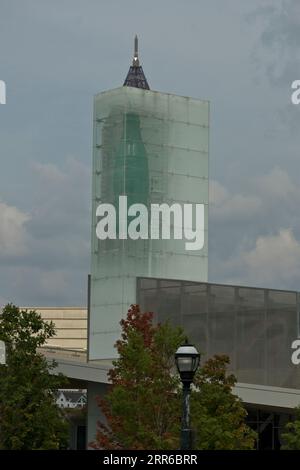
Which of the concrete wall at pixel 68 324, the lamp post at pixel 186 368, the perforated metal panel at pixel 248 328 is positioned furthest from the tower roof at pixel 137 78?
the lamp post at pixel 186 368

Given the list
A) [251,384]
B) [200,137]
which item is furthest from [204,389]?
[200,137]

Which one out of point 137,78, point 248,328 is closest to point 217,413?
point 248,328

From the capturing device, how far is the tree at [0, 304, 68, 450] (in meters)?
44.2

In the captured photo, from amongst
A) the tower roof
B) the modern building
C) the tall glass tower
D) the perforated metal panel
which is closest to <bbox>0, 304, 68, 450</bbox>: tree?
the modern building

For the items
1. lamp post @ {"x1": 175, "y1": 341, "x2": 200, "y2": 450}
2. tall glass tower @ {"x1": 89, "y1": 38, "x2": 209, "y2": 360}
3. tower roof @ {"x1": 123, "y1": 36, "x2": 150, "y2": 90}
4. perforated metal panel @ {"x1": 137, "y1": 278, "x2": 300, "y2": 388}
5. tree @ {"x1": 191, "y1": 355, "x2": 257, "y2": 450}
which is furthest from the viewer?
tower roof @ {"x1": 123, "y1": 36, "x2": 150, "y2": 90}

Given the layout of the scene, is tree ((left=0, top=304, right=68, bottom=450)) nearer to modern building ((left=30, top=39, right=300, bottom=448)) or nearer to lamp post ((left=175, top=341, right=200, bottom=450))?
modern building ((left=30, top=39, right=300, bottom=448))

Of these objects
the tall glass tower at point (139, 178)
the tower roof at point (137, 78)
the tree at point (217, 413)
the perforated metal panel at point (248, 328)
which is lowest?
the tree at point (217, 413)

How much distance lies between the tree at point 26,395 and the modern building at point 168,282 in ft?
39.5

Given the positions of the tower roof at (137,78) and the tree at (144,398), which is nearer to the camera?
the tree at (144,398)

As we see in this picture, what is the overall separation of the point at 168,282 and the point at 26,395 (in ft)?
55.4

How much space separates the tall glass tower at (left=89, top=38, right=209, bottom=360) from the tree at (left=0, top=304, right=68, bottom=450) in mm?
16033

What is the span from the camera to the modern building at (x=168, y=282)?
194ft

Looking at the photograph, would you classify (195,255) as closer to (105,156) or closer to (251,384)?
(105,156)

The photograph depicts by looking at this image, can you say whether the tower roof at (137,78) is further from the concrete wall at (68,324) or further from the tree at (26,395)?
the tree at (26,395)
